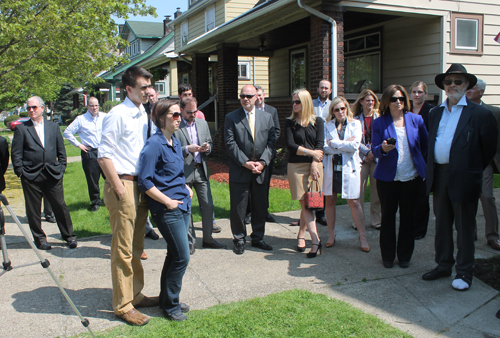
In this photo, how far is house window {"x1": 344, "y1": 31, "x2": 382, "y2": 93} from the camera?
1214cm

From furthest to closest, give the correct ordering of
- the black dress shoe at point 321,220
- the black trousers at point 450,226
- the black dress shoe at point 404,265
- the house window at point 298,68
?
the house window at point 298,68 → the black dress shoe at point 321,220 → the black dress shoe at point 404,265 → the black trousers at point 450,226

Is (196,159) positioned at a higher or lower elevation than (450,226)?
higher

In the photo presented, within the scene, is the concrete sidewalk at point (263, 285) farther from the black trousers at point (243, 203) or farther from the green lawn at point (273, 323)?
the black trousers at point (243, 203)

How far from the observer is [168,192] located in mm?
3670

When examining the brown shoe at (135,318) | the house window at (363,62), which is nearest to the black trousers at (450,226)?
the brown shoe at (135,318)

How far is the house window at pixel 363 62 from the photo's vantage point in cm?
1214

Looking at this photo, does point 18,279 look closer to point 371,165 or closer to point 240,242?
point 240,242

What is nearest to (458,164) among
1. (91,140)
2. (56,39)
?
(91,140)

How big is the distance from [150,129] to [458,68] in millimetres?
3189

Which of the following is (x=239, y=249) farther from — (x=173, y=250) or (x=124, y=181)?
(x=124, y=181)

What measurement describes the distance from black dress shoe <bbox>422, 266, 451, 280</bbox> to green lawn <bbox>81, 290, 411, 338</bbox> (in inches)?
46.1

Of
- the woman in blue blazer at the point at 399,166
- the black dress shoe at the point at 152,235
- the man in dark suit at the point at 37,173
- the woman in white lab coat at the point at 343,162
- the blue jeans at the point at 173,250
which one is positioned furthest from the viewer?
the black dress shoe at the point at 152,235

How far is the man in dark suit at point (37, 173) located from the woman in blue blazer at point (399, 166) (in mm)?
4176

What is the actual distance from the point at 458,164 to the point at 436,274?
121 centimetres
